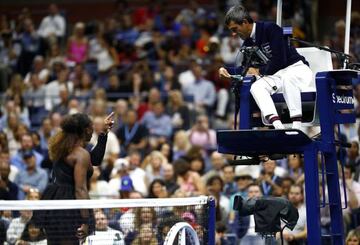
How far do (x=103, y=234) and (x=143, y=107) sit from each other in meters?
9.63

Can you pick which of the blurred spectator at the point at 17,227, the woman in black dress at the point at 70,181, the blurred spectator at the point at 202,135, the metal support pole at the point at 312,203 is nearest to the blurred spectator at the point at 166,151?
the blurred spectator at the point at 202,135

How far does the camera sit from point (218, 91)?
20.6 m

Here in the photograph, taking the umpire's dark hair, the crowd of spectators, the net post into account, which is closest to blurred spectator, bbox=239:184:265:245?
the crowd of spectators

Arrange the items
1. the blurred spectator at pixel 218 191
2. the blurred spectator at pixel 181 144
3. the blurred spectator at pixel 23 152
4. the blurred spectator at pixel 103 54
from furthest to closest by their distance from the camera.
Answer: the blurred spectator at pixel 103 54 < the blurred spectator at pixel 181 144 < the blurred spectator at pixel 23 152 < the blurred spectator at pixel 218 191

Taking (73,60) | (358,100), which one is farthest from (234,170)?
(73,60)

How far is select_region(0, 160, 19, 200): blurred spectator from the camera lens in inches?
571

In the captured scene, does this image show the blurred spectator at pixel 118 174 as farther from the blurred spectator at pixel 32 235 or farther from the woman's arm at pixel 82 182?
the woman's arm at pixel 82 182

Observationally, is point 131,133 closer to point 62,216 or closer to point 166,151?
point 166,151

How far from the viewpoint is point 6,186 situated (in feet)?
49.2

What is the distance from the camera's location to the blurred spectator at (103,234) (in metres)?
10.6

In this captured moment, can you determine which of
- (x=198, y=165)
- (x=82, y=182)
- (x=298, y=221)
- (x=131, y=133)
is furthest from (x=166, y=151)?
(x=82, y=182)

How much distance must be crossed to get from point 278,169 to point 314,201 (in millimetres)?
6208

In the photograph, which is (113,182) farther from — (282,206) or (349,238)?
(282,206)

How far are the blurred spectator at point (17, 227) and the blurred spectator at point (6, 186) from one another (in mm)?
2553
